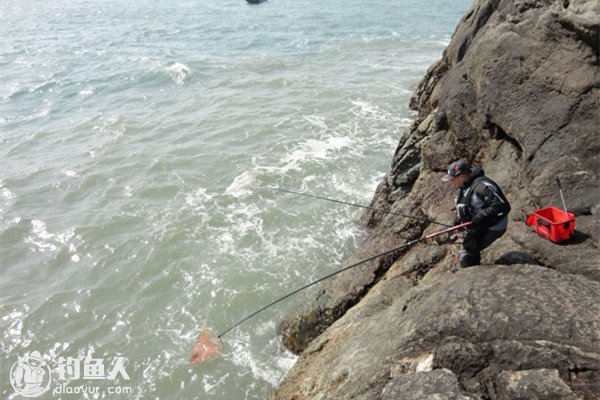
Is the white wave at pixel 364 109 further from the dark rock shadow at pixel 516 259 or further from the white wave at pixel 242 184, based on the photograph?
the dark rock shadow at pixel 516 259

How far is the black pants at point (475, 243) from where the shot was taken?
6223 mm

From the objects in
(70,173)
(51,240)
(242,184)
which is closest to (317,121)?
(242,184)


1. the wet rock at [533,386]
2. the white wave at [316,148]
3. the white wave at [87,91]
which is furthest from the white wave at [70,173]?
the wet rock at [533,386]

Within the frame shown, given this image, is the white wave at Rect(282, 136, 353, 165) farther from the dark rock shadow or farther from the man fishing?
the dark rock shadow

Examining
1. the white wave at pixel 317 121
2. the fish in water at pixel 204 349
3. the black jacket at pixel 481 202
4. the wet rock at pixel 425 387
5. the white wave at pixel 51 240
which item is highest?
the black jacket at pixel 481 202

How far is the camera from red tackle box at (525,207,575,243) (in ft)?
20.0

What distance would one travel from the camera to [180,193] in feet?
51.5

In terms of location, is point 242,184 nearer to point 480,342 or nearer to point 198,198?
point 198,198

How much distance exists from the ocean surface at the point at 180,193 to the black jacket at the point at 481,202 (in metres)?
4.97

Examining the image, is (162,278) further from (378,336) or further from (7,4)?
(7,4)

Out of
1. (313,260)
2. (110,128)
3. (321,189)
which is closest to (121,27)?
(110,128)

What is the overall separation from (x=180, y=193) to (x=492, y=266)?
12.0 m

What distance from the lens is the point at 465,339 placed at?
16.1 ft

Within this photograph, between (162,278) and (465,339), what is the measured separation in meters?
8.94
